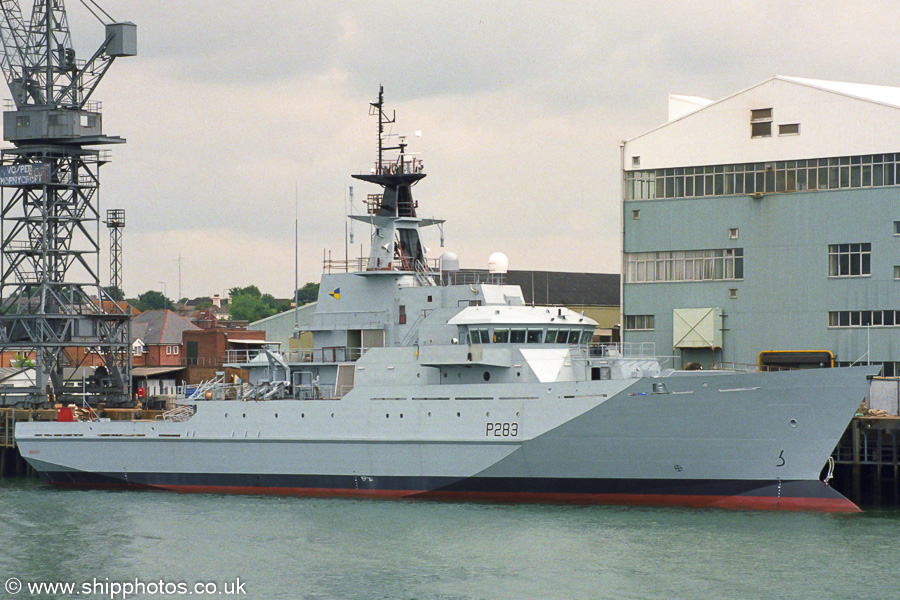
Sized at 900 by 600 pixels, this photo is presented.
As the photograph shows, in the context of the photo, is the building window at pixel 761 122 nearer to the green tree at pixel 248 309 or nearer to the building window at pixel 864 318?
the building window at pixel 864 318

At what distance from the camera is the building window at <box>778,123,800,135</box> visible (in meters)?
36.1

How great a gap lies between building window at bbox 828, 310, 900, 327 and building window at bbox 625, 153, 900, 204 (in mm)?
2457

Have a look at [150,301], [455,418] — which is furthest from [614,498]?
[150,301]

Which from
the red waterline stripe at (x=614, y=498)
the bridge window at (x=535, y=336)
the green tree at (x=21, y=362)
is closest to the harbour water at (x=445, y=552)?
the red waterline stripe at (x=614, y=498)

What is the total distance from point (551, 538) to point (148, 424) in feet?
43.7

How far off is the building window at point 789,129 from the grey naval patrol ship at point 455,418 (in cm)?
1126

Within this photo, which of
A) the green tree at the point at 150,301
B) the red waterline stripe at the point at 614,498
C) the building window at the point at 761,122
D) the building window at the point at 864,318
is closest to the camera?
the red waterline stripe at the point at 614,498

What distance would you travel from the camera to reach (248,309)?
10544cm

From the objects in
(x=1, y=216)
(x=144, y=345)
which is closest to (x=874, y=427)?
(x=1, y=216)

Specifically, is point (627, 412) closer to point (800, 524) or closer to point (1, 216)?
point (800, 524)

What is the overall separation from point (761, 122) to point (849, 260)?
5.21 meters

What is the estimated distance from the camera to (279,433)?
30.0 metres

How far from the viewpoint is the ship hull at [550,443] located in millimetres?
25688

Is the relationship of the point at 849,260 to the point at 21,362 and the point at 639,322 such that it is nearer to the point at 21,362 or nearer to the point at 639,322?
the point at 639,322
